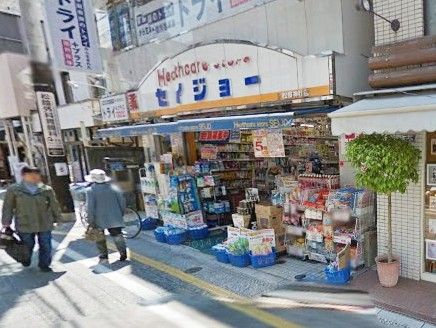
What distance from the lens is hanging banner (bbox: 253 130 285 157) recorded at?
7.05 metres

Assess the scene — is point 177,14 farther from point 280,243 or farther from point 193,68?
point 280,243

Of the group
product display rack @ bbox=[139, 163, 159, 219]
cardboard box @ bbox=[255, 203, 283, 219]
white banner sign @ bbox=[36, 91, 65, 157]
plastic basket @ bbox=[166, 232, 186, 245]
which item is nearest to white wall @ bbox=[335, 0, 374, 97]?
cardboard box @ bbox=[255, 203, 283, 219]

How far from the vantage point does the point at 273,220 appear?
6984mm

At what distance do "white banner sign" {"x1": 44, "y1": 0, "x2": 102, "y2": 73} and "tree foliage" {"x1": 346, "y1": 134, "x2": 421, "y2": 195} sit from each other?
268 inches

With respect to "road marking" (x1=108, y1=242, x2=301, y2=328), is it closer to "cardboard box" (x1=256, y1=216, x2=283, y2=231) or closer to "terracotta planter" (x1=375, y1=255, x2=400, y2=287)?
"cardboard box" (x1=256, y1=216, x2=283, y2=231)

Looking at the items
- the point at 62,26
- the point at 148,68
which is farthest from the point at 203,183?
the point at 62,26

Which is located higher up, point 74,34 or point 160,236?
point 74,34

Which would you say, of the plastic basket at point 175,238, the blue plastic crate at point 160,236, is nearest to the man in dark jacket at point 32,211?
the blue plastic crate at point 160,236

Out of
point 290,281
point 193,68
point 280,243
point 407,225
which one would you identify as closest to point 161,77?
point 193,68

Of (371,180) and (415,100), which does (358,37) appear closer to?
(415,100)

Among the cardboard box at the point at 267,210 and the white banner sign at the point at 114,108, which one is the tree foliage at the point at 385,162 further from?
the white banner sign at the point at 114,108

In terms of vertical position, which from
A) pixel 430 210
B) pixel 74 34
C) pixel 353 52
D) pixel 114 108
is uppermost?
pixel 74 34

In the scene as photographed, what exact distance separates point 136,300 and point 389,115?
14.8 feet

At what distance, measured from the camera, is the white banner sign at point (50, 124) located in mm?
10578
